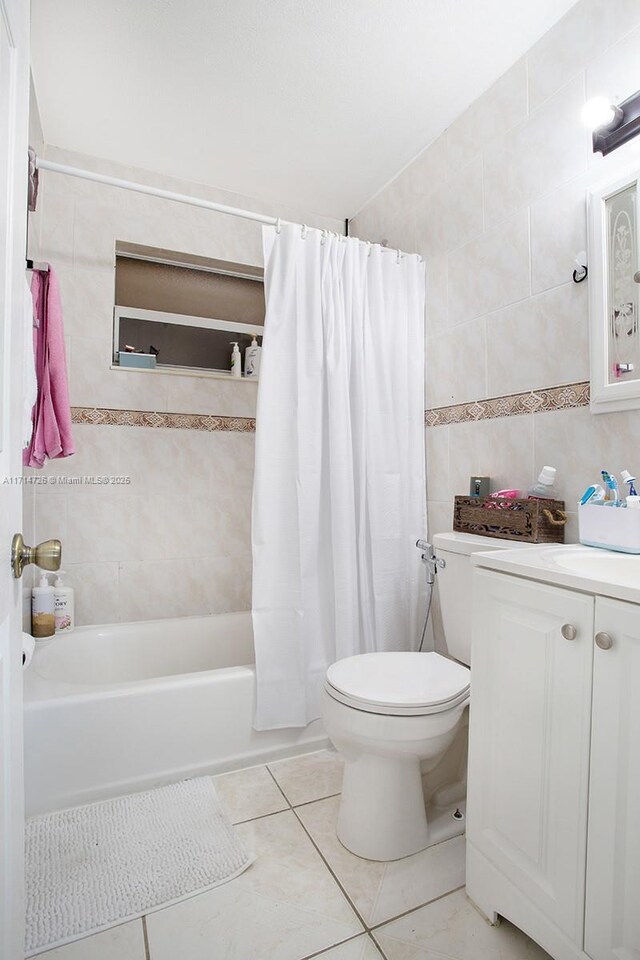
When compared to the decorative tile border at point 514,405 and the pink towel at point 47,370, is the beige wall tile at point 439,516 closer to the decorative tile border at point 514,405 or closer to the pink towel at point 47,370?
the decorative tile border at point 514,405

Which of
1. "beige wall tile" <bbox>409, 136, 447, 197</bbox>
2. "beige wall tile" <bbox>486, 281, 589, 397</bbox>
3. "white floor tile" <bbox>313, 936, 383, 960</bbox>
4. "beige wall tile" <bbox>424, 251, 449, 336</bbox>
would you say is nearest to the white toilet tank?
"beige wall tile" <bbox>486, 281, 589, 397</bbox>

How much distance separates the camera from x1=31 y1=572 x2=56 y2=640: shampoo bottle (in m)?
2.03

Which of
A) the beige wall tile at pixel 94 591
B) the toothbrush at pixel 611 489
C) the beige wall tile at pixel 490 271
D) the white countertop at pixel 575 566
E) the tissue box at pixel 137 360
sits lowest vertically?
the beige wall tile at pixel 94 591

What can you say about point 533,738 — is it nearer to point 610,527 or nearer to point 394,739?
point 394,739

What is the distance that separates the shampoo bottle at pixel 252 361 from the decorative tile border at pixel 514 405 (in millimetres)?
881

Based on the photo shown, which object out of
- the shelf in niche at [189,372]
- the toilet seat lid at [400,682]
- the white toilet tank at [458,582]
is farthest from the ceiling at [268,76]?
the toilet seat lid at [400,682]

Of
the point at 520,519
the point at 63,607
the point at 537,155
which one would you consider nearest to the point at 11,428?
the point at 520,519

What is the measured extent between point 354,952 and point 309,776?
694 millimetres

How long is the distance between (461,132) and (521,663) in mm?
1935

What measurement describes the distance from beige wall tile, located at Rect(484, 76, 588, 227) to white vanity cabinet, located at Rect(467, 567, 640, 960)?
1.28 meters

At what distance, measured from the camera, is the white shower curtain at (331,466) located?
75.3 inches

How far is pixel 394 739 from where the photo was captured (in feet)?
4.40

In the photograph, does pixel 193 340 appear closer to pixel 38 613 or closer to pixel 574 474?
pixel 38 613

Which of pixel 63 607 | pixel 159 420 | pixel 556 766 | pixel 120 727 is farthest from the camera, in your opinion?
pixel 159 420
